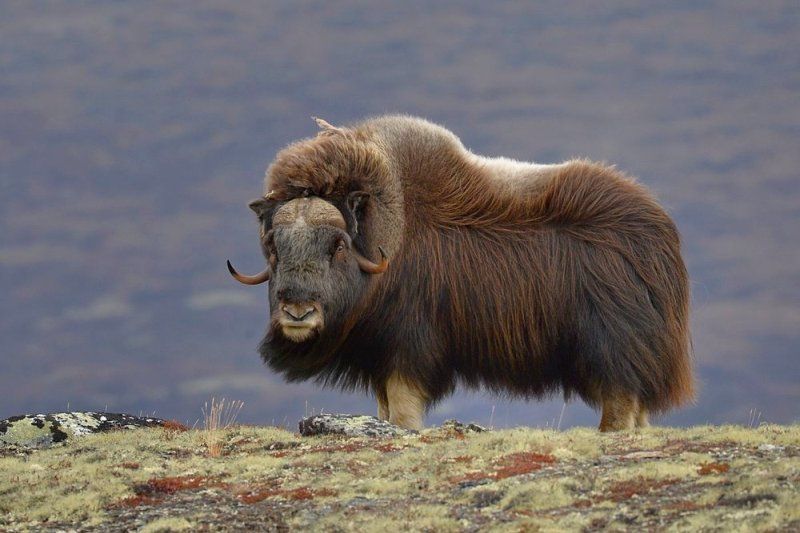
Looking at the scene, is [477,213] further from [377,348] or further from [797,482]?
[797,482]

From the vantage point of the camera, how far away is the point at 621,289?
1033cm

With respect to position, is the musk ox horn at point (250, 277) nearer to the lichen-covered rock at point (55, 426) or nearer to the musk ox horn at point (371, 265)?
the musk ox horn at point (371, 265)

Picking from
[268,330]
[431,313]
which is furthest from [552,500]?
[268,330]

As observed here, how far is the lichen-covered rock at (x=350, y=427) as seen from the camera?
9258mm

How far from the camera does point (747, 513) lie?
19.9 feet

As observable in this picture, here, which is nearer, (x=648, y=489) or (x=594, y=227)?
(x=648, y=489)

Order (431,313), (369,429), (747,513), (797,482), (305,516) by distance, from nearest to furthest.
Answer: (747,513) → (797,482) → (305,516) → (369,429) → (431,313)

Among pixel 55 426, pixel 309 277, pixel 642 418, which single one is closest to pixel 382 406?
pixel 309 277

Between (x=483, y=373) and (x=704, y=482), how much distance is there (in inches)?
155

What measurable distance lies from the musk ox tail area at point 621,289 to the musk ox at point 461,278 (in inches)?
0.5

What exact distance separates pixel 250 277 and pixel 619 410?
11.3 ft

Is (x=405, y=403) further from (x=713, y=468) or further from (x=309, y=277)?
(x=713, y=468)

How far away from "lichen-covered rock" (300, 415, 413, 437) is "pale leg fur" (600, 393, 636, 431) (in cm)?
191

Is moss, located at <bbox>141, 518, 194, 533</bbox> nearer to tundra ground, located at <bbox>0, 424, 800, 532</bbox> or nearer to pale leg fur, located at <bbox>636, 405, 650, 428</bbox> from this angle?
tundra ground, located at <bbox>0, 424, 800, 532</bbox>
